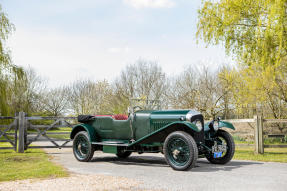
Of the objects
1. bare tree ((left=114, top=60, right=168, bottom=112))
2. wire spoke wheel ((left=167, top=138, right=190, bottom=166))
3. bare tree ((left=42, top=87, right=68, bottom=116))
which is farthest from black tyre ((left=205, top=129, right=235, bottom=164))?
bare tree ((left=42, top=87, right=68, bottom=116))

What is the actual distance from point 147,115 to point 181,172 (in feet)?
6.93

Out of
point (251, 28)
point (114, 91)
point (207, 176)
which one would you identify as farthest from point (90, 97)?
point (207, 176)

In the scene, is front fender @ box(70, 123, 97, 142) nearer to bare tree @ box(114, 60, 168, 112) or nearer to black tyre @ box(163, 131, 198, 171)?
black tyre @ box(163, 131, 198, 171)

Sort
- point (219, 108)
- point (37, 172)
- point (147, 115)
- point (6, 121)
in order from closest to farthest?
point (37, 172) → point (147, 115) → point (6, 121) → point (219, 108)

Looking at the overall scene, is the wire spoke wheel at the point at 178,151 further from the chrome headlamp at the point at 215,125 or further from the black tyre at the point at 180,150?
the chrome headlamp at the point at 215,125

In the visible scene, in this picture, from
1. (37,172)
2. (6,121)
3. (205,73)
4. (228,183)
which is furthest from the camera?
(205,73)

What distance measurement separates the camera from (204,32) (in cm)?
1303

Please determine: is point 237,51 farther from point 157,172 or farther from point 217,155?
point 157,172

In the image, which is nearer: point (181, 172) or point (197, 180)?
point (197, 180)

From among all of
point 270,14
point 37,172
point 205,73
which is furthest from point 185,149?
point 205,73

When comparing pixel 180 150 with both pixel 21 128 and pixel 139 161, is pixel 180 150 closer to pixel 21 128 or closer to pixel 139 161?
pixel 139 161

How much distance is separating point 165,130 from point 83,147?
2.99m

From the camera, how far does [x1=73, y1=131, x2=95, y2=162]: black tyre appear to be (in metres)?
9.34

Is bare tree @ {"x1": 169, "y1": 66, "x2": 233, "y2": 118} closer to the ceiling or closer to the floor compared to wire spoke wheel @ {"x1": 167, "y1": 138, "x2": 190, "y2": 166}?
closer to the ceiling
